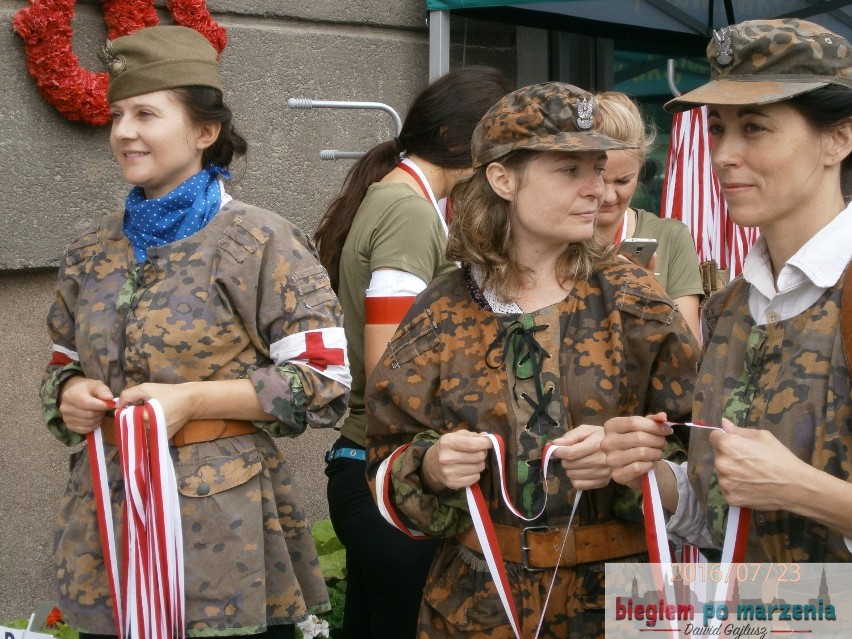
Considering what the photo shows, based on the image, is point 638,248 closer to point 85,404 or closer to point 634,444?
point 634,444

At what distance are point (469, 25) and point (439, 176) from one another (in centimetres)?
256

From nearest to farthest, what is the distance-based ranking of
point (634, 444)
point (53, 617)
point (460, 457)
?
point (634, 444)
point (460, 457)
point (53, 617)

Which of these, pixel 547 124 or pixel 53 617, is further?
pixel 53 617

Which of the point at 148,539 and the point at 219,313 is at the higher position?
the point at 219,313

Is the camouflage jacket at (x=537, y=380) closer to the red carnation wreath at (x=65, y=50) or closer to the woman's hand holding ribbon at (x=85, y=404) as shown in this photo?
the woman's hand holding ribbon at (x=85, y=404)

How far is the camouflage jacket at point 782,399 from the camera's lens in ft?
6.91

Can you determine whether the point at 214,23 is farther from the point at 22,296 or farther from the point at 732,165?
the point at 732,165

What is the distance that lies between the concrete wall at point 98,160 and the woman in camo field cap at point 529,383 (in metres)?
2.58

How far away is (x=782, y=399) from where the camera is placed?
7.11ft

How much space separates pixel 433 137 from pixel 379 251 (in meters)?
0.50

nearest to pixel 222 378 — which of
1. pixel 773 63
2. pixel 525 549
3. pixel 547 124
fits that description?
pixel 525 549

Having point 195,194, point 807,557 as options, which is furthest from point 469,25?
point 807,557

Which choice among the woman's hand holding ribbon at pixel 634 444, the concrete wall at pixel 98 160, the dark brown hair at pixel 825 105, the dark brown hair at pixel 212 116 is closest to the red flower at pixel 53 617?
the concrete wall at pixel 98 160

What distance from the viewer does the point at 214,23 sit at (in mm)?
5164
